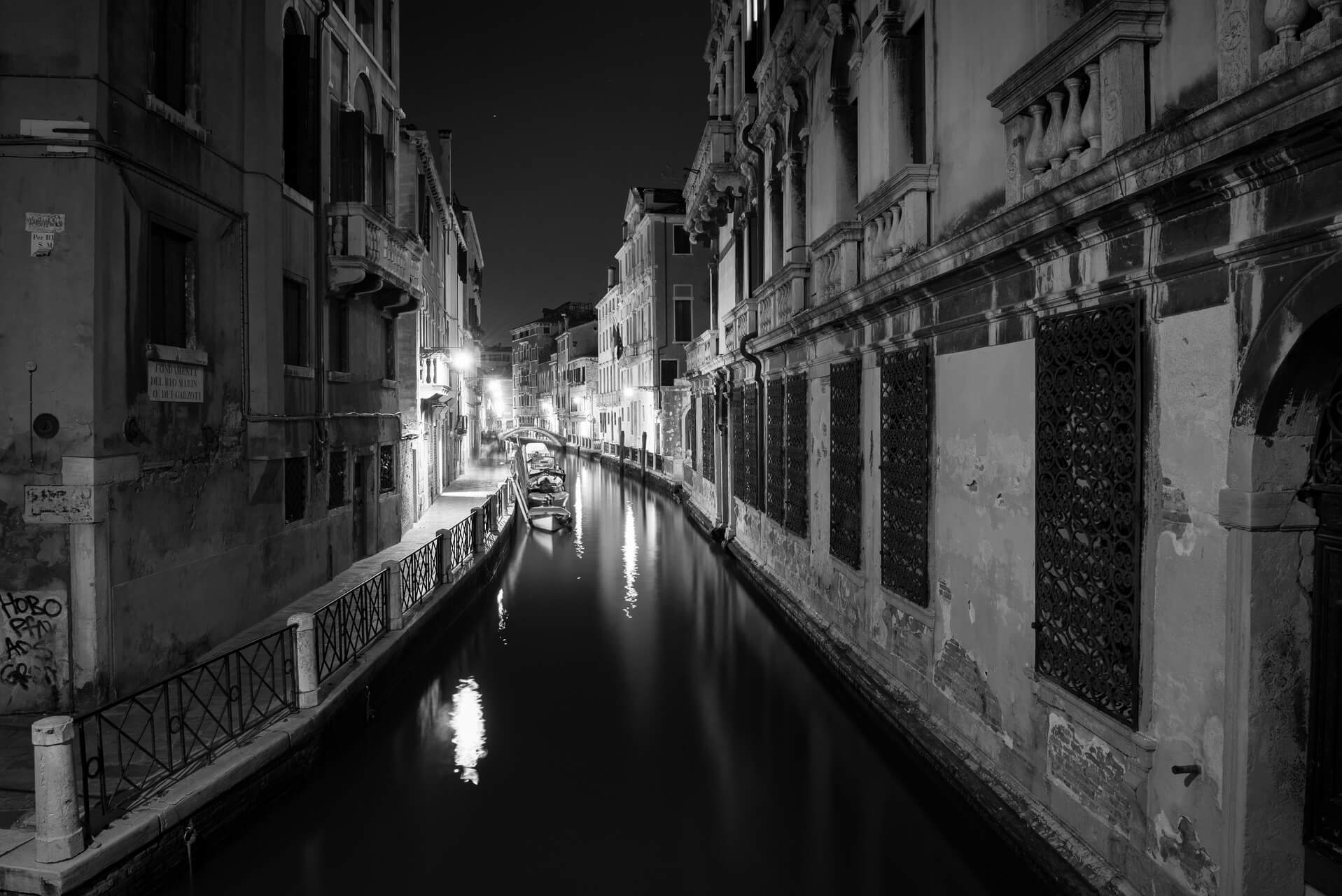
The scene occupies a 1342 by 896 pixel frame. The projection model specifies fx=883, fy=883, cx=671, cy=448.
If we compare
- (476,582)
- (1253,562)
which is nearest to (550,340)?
(476,582)

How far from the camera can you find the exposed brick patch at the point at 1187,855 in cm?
398

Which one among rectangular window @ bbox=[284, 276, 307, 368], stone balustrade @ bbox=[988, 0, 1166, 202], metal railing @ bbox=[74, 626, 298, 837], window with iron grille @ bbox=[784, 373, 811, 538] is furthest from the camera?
window with iron grille @ bbox=[784, 373, 811, 538]

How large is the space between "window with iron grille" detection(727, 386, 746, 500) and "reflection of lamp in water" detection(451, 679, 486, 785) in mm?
8791

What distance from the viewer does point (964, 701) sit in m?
6.81

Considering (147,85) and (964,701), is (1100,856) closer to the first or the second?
(964,701)

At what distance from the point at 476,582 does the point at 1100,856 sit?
12.0m

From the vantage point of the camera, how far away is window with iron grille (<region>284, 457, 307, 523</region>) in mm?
11664

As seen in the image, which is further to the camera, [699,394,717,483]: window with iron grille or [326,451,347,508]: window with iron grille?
[699,394,717,483]: window with iron grille

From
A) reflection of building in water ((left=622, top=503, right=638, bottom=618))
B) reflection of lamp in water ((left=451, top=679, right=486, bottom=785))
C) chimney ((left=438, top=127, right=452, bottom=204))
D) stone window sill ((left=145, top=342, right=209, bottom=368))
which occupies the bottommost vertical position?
reflection of lamp in water ((left=451, top=679, right=486, bottom=785))

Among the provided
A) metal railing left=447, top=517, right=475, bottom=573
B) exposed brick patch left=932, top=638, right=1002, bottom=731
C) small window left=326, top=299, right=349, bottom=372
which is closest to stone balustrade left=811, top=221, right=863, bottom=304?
exposed brick patch left=932, top=638, right=1002, bottom=731

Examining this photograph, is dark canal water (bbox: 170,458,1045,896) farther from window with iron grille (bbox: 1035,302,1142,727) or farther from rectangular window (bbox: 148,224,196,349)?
rectangular window (bbox: 148,224,196,349)

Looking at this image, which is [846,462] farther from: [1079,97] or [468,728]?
[1079,97]

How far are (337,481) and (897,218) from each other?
9.35 m

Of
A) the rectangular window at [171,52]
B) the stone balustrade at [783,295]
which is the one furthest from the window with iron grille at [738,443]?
the rectangular window at [171,52]
